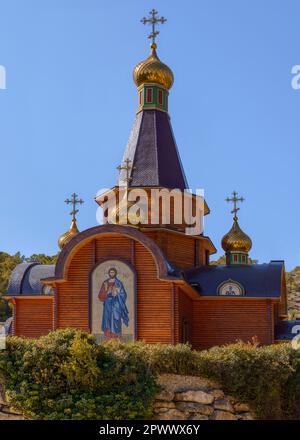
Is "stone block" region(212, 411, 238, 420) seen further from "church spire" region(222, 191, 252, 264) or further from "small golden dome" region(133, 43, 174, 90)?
"small golden dome" region(133, 43, 174, 90)

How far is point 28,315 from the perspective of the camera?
68.1 ft

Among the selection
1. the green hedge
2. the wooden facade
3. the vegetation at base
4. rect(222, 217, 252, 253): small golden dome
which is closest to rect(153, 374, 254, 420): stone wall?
the green hedge

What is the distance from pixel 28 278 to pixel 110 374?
8.18m

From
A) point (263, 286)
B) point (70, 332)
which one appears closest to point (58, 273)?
point (70, 332)

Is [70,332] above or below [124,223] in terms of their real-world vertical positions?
below

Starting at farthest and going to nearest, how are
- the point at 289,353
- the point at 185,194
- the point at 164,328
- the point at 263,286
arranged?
the point at 185,194 → the point at 263,286 → the point at 164,328 → the point at 289,353

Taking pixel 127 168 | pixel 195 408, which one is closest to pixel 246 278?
pixel 127 168

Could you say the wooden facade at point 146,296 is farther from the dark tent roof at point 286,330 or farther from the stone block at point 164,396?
the stone block at point 164,396

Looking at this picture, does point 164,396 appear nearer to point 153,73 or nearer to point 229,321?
point 229,321

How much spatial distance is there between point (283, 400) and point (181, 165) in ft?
29.0

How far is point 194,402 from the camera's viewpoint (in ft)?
45.3

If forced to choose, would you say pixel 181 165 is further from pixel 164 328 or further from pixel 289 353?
pixel 289 353

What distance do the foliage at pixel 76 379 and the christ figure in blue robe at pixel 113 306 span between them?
3.51m

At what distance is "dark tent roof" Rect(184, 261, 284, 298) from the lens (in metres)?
19.5
